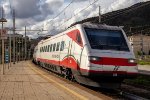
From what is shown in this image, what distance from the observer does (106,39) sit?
17.9 metres

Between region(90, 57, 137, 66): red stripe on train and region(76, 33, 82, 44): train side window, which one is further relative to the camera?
region(76, 33, 82, 44): train side window

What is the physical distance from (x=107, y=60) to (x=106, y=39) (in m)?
1.64

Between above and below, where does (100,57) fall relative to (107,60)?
above

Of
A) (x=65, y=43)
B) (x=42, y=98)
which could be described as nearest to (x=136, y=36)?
(x=65, y=43)

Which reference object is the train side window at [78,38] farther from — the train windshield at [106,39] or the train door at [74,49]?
the train windshield at [106,39]

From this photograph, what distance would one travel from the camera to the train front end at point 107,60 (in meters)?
16.3

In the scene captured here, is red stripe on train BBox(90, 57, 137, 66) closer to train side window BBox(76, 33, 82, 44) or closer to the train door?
the train door

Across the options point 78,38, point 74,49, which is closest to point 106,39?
point 78,38

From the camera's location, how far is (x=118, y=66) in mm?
16562

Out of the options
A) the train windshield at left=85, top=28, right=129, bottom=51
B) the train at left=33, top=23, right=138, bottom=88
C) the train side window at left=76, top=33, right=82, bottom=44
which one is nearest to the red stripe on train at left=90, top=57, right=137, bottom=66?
the train at left=33, top=23, right=138, bottom=88

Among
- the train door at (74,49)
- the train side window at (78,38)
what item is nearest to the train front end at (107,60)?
the train side window at (78,38)

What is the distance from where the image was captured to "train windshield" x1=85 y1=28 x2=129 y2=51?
17.4 m

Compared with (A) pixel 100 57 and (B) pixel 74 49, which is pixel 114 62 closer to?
(A) pixel 100 57

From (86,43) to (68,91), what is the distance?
2940 millimetres
